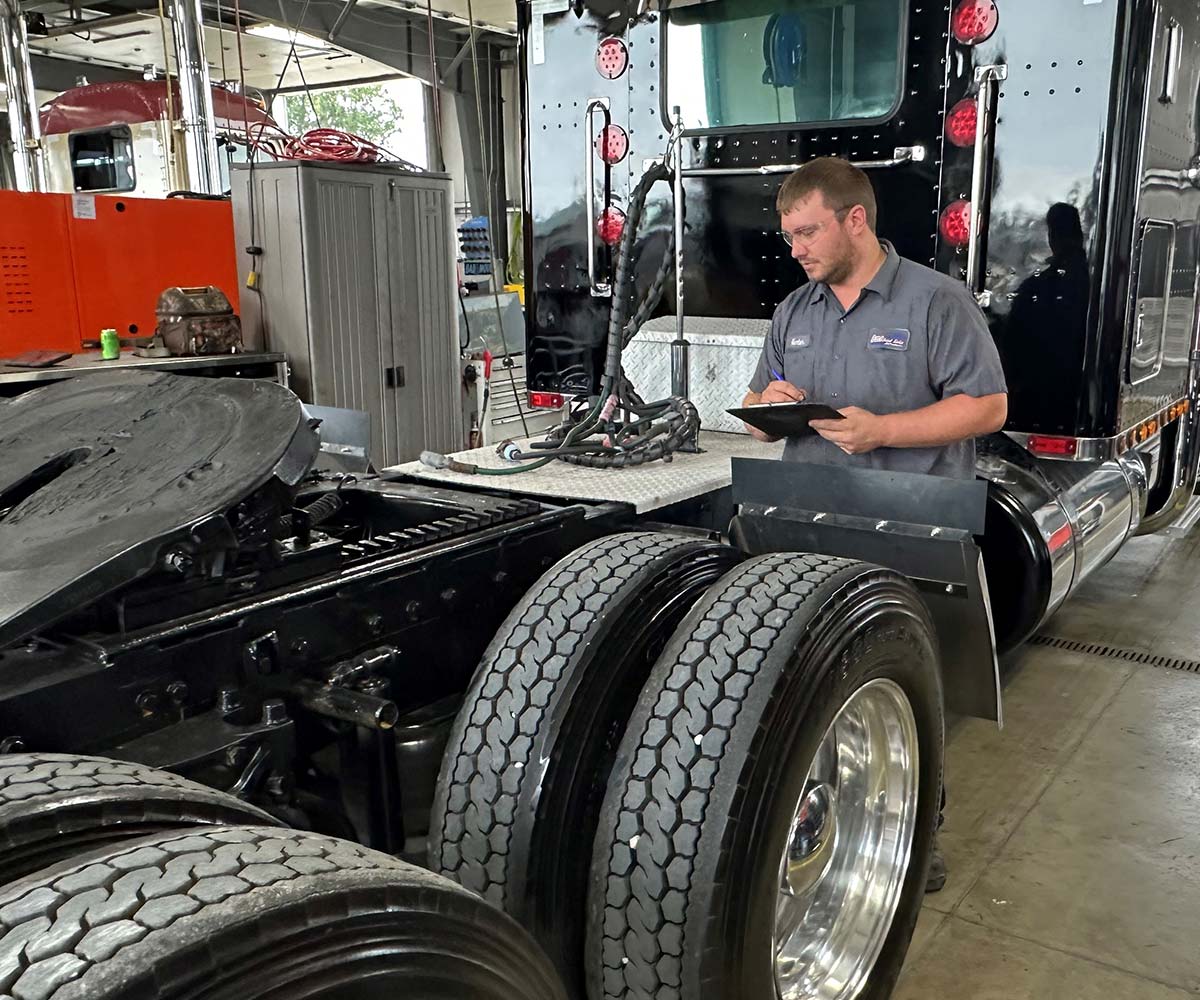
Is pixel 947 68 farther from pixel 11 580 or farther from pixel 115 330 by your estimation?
pixel 115 330

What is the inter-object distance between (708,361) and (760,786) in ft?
7.41

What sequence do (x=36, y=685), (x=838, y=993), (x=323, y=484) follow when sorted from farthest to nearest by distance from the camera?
(x=323, y=484), (x=838, y=993), (x=36, y=685)

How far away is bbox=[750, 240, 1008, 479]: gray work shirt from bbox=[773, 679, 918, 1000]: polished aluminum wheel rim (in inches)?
31.3

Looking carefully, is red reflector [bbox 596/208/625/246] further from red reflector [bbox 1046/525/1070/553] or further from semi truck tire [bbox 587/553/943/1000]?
semi truck tire [bbox 587/553/943/1000]

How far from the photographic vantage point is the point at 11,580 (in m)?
1.58

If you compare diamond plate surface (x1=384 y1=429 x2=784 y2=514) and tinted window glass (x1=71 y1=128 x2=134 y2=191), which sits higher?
tinted window glass (x1=71 y1=128 x2=134 y2=191)

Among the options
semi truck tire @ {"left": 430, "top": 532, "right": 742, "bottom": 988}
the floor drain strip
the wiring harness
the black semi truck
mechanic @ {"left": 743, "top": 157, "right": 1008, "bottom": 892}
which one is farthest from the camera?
the floor drain strip

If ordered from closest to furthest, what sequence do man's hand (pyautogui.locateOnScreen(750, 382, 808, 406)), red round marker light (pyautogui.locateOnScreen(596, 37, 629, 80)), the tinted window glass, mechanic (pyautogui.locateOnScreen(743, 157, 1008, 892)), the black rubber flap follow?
the black rubber flap
mechanic (pyautogui.locateOnScreen(743, 157, 1008, 892))
man's hand (pyautogui.locateOnScreen(750, 382, 808, 406))
red round marker light (pyautogui.locateOnScreen(596, 37, 629, 80))
the tinted window glass

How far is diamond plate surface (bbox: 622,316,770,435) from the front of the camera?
3.64 m

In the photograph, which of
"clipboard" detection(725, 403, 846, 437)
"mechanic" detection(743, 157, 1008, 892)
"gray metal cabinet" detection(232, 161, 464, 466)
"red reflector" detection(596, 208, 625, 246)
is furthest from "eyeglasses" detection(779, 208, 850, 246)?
"gray metal cabinet" detection(232, 161, 464, 466)

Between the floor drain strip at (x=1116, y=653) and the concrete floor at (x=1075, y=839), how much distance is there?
0.19ft

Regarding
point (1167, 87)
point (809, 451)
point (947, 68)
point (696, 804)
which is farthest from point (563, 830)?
point (1167, 87)

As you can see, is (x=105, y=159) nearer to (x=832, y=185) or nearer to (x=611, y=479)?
(x=611, y=479)

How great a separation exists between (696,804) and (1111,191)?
247 centimetres
